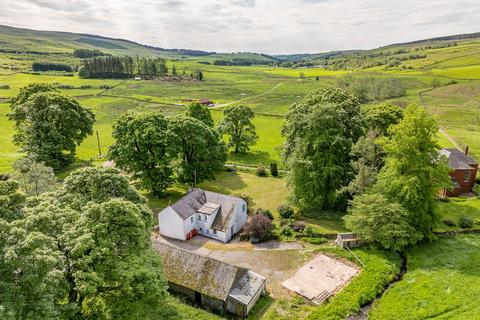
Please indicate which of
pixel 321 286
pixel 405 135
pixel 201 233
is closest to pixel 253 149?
pixel 201 233

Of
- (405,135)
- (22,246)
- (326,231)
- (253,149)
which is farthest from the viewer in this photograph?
(253,149)

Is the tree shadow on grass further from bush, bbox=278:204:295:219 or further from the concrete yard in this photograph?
the concrete yard

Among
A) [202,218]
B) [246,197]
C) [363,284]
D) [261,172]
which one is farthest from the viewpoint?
[261,172]

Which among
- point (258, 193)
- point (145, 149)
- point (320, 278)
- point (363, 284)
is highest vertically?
point (145, 149)

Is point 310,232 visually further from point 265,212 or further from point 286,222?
point 265,212

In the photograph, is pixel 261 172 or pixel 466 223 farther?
pixel 261 172

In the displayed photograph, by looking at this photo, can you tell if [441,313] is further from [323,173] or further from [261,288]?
[323,173]

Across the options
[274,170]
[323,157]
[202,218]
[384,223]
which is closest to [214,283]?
[202,218]
